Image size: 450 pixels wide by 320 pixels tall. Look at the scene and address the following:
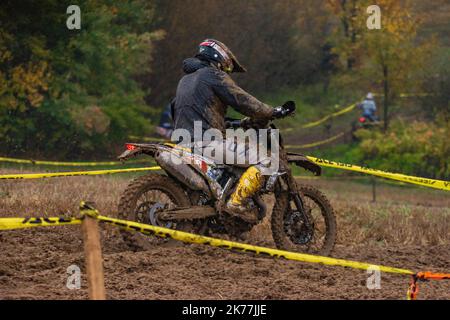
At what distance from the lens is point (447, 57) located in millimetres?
33125

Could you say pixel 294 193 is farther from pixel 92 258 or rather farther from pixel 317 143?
pixel 317 143

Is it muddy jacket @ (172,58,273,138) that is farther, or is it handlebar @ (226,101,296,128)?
handlebar @ (226,101,296,128)

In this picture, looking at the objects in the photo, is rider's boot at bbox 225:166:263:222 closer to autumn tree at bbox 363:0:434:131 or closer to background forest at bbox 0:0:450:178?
background forest at bbox 0:0:450:178

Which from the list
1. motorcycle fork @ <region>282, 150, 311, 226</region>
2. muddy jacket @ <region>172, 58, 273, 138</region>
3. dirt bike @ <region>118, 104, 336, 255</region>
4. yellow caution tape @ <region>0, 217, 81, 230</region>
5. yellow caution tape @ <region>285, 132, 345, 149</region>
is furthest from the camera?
yellow caution tape @ <region>285, 132, 345, 149</region>

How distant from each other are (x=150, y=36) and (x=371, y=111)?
9.23 metres

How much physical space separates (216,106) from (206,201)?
2.99 feet

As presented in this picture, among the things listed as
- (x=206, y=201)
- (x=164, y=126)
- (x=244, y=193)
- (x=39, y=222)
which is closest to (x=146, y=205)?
(x=206, y=201)

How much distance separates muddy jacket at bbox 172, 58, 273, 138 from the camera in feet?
29.1

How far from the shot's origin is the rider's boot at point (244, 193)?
8.86 meters

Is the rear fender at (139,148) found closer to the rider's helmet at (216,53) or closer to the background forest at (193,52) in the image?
the rider's helmet at (216,53)

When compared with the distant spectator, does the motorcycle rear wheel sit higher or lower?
lower

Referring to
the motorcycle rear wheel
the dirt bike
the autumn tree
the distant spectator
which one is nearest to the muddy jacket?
the dirt bike

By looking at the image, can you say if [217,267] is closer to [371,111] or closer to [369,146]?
[369,146]

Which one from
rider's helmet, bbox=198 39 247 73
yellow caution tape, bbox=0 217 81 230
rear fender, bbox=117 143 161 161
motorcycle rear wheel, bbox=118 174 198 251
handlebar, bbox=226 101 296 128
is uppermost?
rider's helmet, bbox=198 39 247 73
